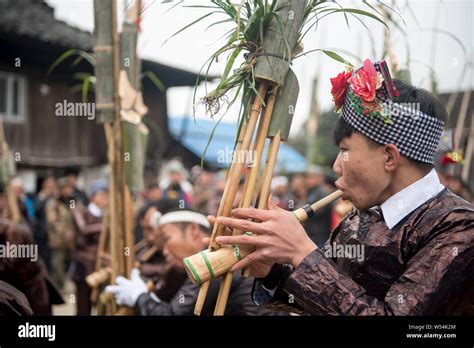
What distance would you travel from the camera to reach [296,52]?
175 cm

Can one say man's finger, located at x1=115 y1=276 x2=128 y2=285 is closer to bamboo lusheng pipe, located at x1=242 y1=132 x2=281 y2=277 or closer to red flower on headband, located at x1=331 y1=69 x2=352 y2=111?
bamboo lusheng pipe, located at x1=242 y1=132 x2=281 y2=277

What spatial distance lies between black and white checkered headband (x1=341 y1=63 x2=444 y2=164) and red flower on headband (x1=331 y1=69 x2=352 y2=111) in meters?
0.10

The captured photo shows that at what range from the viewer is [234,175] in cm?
167

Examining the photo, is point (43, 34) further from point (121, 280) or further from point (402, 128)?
point (402, 128)

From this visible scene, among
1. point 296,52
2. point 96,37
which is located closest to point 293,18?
point 296,52

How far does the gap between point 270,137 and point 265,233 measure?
0.32 meters

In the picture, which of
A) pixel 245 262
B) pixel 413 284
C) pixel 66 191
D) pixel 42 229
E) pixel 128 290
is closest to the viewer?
pixel 413 284

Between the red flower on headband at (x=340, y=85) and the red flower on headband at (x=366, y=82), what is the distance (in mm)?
67

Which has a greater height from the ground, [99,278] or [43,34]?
[43,34]

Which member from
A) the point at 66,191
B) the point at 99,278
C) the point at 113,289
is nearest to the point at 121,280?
the point at 113,289

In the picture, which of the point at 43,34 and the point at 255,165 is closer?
the point at 255,165

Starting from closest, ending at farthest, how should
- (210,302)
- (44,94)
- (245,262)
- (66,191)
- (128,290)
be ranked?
1. (245,262)
2. (210,302)
3. (128,290)
4. (66,191)
5. (44,94)

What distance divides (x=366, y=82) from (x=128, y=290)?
1756mm

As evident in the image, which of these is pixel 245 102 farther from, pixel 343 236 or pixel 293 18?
pixel 343 236
